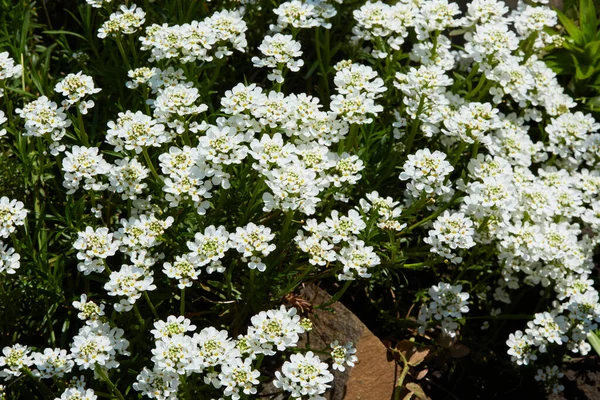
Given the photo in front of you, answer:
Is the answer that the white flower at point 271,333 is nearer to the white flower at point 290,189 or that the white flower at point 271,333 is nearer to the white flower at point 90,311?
the white flower at point 290,189

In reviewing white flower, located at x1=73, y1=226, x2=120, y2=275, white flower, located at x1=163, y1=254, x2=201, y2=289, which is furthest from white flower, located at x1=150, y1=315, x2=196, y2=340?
white flower, located at x1=73, y1=226, x2=120, y2=275

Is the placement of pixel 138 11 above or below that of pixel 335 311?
above

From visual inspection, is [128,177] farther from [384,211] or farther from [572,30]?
[572,30]

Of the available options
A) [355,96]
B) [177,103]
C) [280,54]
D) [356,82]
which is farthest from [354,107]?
[177,103]

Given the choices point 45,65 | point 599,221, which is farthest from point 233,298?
point 599,221

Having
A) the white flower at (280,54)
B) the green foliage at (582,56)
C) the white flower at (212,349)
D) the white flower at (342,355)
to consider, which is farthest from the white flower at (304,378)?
the green foliage at (582,56)

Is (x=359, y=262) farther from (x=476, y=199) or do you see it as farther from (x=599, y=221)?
(x=599, y=221)

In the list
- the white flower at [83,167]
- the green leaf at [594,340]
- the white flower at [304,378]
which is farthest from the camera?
A: the green leaf at [594,340]
